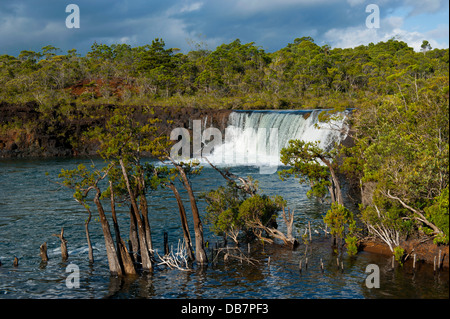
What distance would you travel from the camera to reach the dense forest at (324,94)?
22773 millimetres

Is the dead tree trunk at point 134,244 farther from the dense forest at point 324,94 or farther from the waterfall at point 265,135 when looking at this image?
the waterfall at point 265,135

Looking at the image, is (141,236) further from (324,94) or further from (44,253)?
(324,94)

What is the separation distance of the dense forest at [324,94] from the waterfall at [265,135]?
490cm

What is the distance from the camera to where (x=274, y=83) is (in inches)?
3701

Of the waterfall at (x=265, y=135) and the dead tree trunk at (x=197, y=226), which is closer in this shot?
the dead tree trunk at (x=197, y=226)

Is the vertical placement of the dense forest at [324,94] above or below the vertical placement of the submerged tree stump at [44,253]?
above

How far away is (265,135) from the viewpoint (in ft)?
205

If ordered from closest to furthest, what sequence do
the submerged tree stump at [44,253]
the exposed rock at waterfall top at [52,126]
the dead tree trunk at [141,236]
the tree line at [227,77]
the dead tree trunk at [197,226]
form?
the dead tree trunk at [141,236] → the dead tree trunk at [197,226] → the submerged tree stump at [44,253] → the exposed rock at waterfall top at [52,126] → the tree line at [227,77]

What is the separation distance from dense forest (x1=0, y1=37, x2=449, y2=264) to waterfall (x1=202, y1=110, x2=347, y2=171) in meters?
4.90

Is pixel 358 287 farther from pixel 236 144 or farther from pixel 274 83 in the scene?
pixel 274 83

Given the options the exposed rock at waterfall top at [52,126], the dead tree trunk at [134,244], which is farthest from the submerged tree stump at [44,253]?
the exposed rock at waterfall top at [52,126]

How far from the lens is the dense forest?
897 inches

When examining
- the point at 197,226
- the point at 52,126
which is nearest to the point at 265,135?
the point at 52,126

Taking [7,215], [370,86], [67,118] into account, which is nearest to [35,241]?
[7,215]
